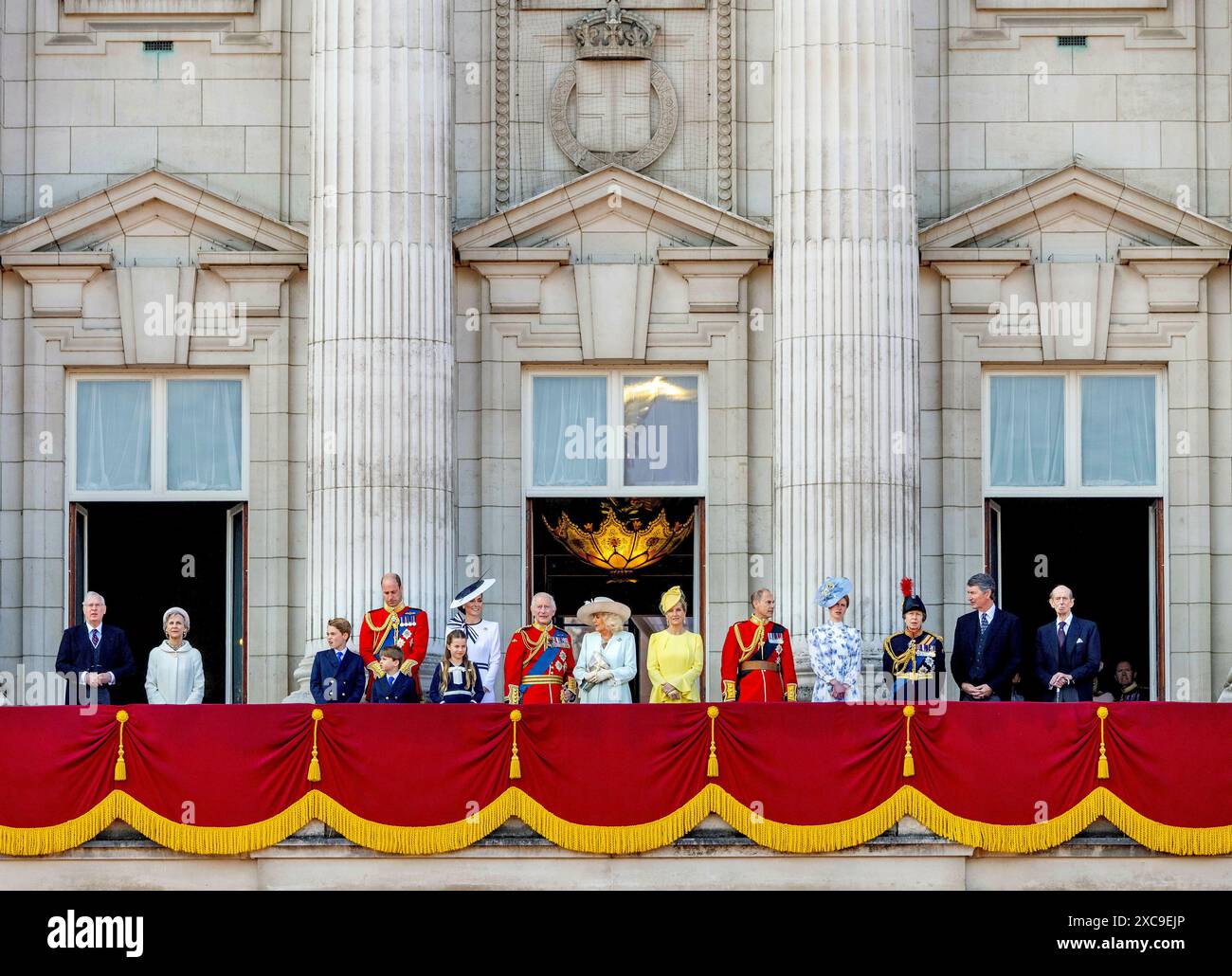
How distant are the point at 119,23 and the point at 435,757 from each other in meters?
12.1

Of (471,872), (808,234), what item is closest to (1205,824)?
(471,872)

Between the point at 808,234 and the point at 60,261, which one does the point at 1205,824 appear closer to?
the point at 808,234

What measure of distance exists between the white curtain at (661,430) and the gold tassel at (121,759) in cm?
877

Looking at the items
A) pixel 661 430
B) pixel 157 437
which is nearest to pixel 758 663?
pixel 661 430

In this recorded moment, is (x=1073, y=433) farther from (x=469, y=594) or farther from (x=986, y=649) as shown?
(x=469, y=594)

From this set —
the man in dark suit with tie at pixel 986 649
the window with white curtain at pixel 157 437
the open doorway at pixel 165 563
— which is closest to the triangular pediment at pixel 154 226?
the window with white curtain at pixel 157 437

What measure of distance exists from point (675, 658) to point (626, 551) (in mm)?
5902

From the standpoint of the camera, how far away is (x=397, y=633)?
26922 millimetres

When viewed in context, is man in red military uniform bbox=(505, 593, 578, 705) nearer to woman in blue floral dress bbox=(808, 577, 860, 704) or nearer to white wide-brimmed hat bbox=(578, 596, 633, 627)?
white wide-brimmed hat bbox=(578, 596, 633, 627)

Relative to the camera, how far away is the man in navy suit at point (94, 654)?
26.4m

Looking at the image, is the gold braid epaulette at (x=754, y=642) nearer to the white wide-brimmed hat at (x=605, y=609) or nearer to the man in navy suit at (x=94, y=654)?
the white wide-brimmed hat at (x=605, y=609)

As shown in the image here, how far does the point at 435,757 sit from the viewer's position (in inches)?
947

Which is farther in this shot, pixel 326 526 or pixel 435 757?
pixel 326 526

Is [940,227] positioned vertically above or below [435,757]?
above
